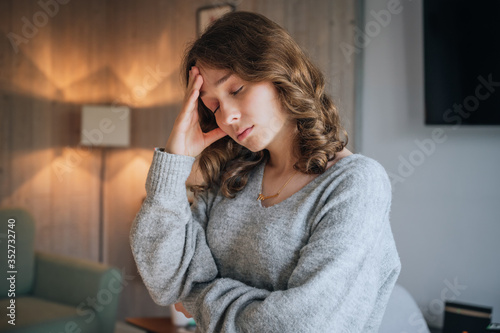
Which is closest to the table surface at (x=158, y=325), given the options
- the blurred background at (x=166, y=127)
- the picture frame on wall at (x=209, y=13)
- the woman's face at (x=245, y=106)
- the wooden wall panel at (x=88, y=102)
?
the blurred background at (x=166, y=127)

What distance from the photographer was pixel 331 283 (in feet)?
2.62

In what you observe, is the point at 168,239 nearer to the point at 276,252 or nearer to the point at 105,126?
the point at 276,252

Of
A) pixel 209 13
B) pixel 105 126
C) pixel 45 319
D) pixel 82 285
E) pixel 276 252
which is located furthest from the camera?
pixel 105 126

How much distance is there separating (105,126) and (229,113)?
2819 mm

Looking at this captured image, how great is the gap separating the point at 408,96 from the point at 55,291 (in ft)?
6.89

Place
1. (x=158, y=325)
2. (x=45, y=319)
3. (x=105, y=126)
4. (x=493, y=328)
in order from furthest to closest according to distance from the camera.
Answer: (x=105, y=126) < (x=158, y=325) < (x=45, y=319) < (x=493, y=328)

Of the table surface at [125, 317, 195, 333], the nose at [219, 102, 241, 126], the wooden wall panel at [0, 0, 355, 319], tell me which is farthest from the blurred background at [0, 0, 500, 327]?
the table surface at [125, 317, 195, 333]

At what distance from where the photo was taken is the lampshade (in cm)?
352

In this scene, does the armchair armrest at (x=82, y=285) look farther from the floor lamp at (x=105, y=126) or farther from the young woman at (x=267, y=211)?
the young woman at (x=267, y=211)

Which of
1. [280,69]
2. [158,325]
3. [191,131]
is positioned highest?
[280,69]

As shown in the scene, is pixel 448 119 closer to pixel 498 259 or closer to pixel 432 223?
pixel 432 223

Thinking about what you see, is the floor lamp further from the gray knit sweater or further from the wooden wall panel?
the gray knit sweater

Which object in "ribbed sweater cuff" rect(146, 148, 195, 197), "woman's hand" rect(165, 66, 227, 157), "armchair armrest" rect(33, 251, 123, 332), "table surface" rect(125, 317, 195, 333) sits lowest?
"table surface" rect(125, 317, 195, 333)

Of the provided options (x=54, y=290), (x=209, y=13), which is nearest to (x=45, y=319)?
(x=54, y=290)
